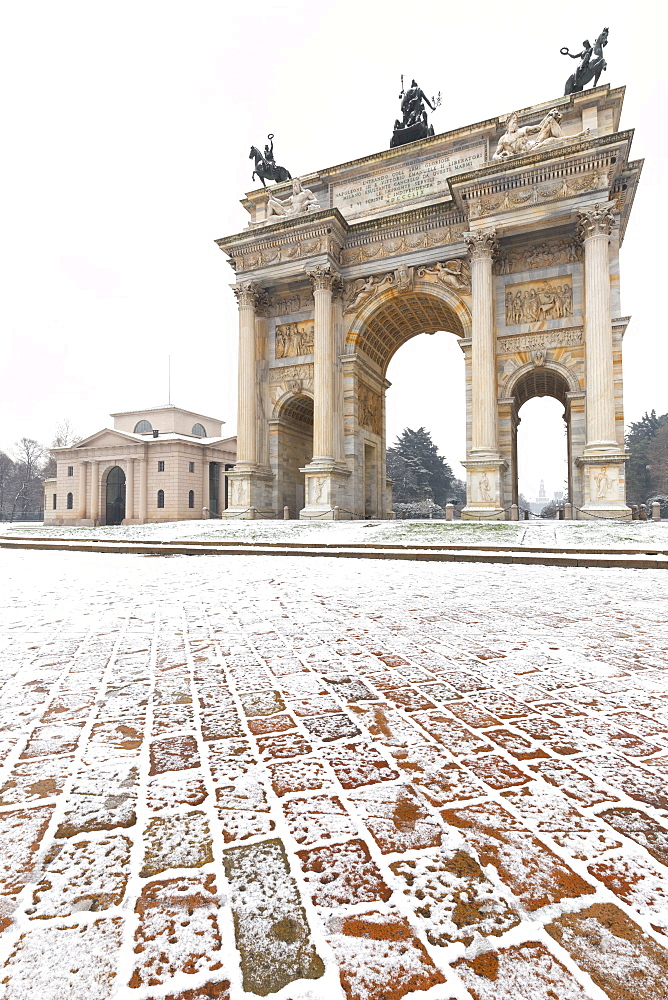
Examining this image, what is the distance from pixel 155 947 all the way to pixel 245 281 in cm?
2698

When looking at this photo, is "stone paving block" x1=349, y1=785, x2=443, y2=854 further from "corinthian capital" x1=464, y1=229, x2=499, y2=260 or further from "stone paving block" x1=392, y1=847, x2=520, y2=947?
"corinthian capital" x1=464, y1=229, x2=499, y2=260

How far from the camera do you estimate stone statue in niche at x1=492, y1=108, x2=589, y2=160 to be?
19.5 meters

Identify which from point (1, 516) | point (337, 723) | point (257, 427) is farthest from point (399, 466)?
point (337, 723)

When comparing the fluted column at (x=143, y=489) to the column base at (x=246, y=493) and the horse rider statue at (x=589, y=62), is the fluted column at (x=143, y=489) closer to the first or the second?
the column base at (x=246, y=493)

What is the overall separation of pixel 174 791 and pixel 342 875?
0.76 metres

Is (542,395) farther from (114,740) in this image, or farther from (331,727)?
(114,740)

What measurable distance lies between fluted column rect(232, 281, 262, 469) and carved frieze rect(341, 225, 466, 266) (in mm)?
5119

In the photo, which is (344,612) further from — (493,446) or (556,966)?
(493,446)

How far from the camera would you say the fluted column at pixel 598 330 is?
18.1 m

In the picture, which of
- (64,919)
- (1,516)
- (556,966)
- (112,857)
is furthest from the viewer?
(1,516)

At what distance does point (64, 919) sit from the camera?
1.20 metres

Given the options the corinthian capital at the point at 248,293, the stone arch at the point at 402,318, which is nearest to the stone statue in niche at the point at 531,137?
the stone arch at the point at 402,318

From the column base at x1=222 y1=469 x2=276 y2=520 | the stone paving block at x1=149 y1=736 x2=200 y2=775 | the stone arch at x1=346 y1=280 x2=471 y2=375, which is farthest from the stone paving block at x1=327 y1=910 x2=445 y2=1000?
the stone arch at x1=346 y1=280 x2=471 y2=375

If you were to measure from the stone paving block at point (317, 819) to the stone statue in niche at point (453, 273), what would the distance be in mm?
23578
